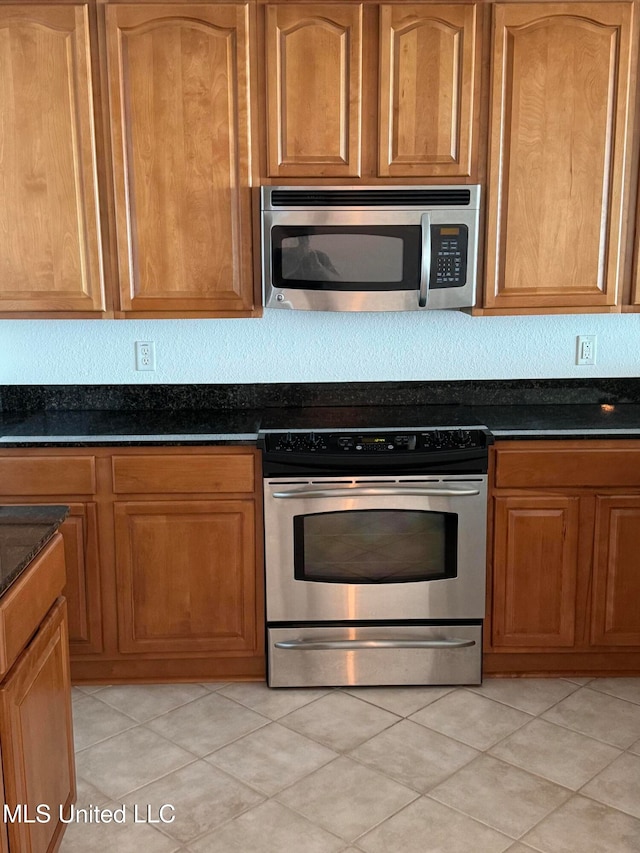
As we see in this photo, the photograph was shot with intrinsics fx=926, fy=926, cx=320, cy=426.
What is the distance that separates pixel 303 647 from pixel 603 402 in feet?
5.02

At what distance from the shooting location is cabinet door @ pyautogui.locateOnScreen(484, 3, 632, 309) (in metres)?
3.09

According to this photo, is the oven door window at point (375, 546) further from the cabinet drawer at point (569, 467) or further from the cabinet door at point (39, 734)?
the cabinet door at point (39, 734)

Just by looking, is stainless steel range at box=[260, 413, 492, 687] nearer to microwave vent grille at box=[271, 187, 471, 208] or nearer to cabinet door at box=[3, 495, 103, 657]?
cabinet door at box=[3, 495, 103, 657]

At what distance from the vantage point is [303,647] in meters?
3.21

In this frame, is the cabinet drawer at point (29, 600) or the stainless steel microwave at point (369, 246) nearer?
the cabinet drawer at point (29, 600)

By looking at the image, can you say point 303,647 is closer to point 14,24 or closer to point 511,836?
point 511,836

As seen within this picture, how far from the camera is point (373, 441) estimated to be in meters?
3.11

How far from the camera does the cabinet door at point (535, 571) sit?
10.4ft

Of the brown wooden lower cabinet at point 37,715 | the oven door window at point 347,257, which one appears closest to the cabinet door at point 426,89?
the oven door window at point 347,257

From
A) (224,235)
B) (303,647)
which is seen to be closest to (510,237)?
(224,235)

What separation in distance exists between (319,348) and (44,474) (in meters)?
1.16

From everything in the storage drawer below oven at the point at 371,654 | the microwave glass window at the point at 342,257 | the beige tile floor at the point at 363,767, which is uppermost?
the microwave glass window at the point at 342,257

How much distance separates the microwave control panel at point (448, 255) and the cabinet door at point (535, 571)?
2.55 ft

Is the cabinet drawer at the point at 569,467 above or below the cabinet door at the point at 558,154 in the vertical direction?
below
